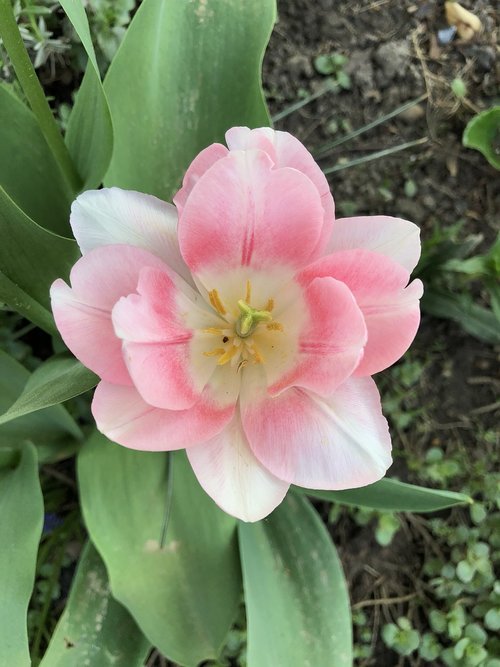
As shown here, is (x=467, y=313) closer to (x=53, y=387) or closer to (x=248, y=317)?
(x=248, y=317)

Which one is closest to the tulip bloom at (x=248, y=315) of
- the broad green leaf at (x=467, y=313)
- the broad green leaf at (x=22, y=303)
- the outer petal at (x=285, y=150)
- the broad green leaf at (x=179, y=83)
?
the outer petal at (x=285, y=150)

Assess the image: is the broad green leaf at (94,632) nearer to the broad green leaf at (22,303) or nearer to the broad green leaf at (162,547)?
the broad green leaf at (162,547)

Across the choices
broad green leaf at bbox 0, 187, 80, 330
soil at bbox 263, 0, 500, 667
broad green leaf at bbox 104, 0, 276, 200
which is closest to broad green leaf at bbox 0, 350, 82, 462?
broad green leaf at bbox 0, 187, 80, 330

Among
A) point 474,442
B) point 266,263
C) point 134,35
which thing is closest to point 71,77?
point 134,35

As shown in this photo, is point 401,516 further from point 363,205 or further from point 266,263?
point 266,263

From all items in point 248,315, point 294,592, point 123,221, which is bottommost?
point 294,592

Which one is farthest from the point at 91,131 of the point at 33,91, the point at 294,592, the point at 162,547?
the point at 294,592

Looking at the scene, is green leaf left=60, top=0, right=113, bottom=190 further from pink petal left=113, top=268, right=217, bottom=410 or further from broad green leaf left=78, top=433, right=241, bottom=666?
broad green leaf left=78, top=433, right=241, bottom=666
